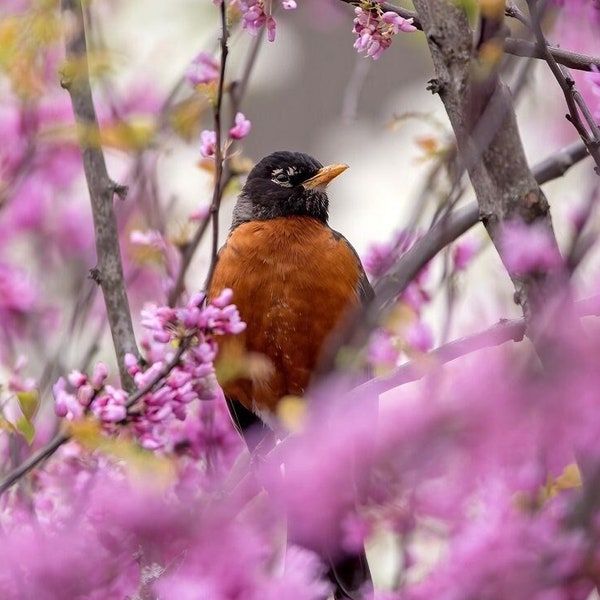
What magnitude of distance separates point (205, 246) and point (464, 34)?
90.5 inches

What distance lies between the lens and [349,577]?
308 centimetres

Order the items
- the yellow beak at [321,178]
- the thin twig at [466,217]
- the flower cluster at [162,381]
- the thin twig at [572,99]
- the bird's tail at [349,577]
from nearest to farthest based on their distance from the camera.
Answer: the thin twig at [572,99]
the thin twig at [466,217]
the flower cluster at [162,381]
the bird's tail at [349,577]
the yellow beak at [321,178]

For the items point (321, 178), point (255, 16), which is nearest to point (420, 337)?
point (255, 16)

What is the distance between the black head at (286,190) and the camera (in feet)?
13.1

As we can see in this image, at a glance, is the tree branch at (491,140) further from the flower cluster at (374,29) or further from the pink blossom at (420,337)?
the pink blossom at (420,337)

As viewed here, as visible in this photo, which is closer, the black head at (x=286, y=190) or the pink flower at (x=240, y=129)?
the pink flower at (x=240, y=129)

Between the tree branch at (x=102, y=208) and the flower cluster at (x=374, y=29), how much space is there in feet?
2.20

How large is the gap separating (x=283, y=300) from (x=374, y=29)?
1519mm

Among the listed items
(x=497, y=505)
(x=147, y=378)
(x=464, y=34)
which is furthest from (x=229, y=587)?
(x=464, y=34)

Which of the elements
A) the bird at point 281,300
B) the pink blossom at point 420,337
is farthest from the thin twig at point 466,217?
the bird at point 281,300

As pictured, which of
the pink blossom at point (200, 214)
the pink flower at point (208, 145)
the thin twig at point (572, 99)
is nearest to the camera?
the thin twig at point (572, 99)

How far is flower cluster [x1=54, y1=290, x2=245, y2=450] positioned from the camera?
2.18 metres

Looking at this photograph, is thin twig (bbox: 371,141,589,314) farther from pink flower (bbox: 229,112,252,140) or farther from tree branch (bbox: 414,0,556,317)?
pink flower (bbox: 229,112,252,140)

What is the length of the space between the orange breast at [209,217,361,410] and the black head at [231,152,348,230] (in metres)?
0.28
